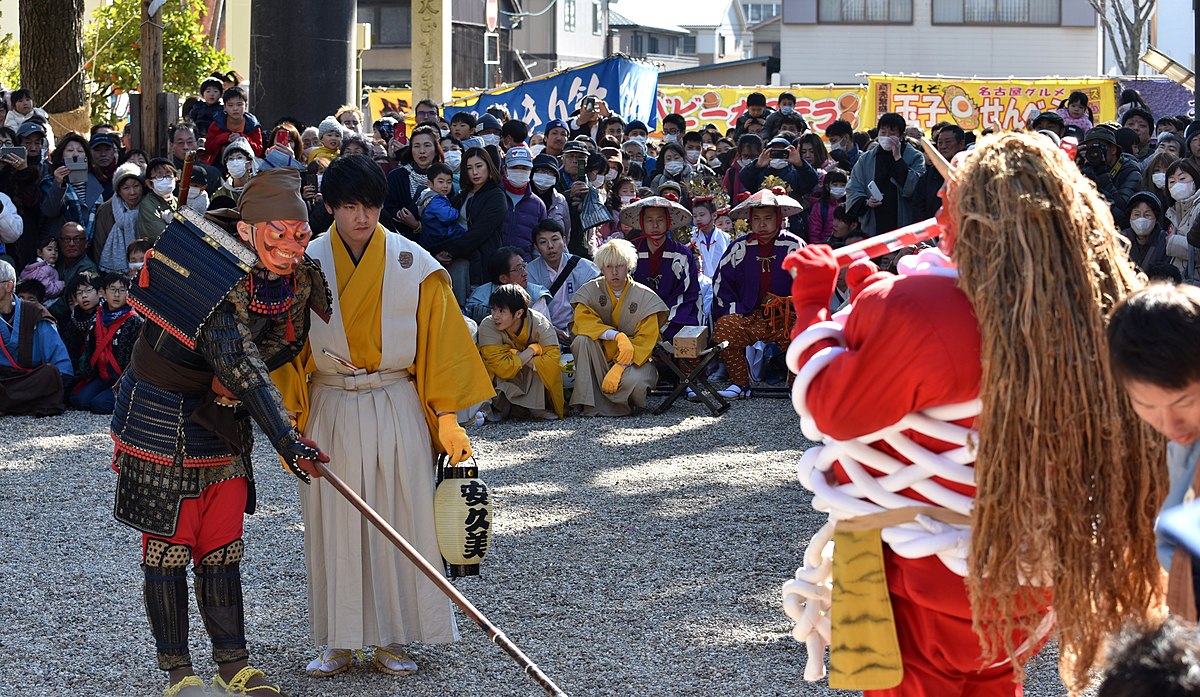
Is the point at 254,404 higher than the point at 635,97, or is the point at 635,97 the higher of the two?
the point at 635,97

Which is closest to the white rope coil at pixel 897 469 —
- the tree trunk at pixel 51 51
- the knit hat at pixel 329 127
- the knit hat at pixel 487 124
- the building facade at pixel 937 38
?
the knit hat at pixel 329 127

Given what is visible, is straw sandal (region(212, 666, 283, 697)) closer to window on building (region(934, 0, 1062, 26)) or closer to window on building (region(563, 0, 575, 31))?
window on building (region(934, 0, 1062, 26))

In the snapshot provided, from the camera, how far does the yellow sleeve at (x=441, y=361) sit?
4.28m

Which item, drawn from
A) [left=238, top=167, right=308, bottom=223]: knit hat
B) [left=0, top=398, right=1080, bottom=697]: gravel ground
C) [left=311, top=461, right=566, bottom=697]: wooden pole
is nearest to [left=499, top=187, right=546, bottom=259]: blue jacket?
[left=0, top=398, right=1080, bottom=697]: gravel ground

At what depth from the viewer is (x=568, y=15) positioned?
5016cm

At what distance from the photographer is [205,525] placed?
157 inches

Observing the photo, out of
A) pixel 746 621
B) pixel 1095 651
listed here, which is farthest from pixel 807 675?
pixel 746 621

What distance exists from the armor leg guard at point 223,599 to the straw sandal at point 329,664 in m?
0.32

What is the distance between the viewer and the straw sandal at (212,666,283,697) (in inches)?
159

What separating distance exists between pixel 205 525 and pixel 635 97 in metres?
12.7

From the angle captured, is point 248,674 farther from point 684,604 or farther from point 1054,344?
point 1054,344

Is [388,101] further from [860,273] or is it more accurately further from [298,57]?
[860,273]

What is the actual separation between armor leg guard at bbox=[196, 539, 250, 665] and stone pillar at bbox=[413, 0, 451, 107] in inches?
602

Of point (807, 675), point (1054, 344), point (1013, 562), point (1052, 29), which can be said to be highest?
point (1052, 29)
